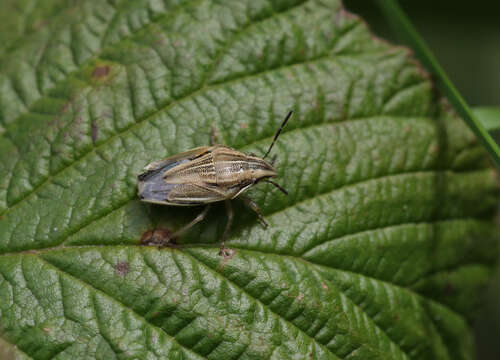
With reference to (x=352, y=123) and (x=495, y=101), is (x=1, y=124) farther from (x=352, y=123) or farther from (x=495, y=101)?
(x=495, y=101)

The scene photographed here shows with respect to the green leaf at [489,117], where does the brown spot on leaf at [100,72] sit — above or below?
above

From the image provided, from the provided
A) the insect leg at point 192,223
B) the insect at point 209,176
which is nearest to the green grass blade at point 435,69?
the insect at point 209,176

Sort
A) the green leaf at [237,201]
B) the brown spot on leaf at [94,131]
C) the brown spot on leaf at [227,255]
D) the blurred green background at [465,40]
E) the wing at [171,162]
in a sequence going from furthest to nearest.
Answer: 1. the blurred green background at [465,40]
2. the brown spot on leaf at [94,131]
3. the wing at [171,162]
4. the brown spot on leaf at [227,255]
5. the green leaf at [237,201]

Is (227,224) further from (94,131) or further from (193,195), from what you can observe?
Answer: (94,131)

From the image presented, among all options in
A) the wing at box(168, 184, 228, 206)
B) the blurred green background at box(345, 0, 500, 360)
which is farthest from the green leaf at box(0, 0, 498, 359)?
the blurred green background at box(345, 0, 500, 360)

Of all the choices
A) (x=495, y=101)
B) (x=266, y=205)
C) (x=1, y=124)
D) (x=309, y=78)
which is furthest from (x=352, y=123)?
(x=495, y=101)

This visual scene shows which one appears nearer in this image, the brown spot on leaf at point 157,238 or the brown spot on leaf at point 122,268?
the brown spot on leaf at point 122,268

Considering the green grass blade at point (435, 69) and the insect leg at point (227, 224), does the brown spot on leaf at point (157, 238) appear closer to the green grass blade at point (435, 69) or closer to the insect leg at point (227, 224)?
the insect leg at point (227, 224)
